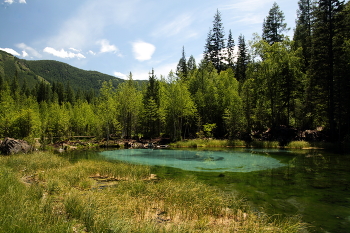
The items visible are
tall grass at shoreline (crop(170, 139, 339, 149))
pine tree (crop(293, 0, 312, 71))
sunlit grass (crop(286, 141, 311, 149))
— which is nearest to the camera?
tall grass at shoreline (crop(170, 139, 339, 149))

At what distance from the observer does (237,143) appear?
34.0 meters

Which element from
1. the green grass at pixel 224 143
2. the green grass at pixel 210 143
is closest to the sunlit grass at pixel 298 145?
the green grass at pixel 224 143

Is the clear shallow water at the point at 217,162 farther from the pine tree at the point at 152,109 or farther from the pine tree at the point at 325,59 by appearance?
the pine tree at the point at 152,109

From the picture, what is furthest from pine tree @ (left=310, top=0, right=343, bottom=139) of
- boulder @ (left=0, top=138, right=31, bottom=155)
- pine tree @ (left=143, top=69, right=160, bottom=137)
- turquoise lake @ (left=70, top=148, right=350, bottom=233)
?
boulder @ (left=0, top=138, right=31, bottom=155)

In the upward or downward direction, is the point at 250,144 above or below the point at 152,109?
below

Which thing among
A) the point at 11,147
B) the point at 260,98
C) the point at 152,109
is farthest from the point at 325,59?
the point at 11,147

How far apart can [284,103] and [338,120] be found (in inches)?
396

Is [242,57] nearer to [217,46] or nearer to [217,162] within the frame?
[217,46]

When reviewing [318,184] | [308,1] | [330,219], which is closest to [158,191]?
[330,219]

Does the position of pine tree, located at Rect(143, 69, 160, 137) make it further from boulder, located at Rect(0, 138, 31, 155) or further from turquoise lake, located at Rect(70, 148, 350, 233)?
turquoise lake, located at Rect(70, 148, 350, 233)

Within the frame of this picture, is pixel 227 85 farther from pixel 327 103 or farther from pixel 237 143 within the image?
pixel 327 103

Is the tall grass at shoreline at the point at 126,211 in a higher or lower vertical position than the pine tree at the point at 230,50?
lower

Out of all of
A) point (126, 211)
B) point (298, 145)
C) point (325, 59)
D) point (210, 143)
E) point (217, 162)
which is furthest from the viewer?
point (210, 143)

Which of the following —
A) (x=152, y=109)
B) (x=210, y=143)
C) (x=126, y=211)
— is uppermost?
(x=152, y=109)
